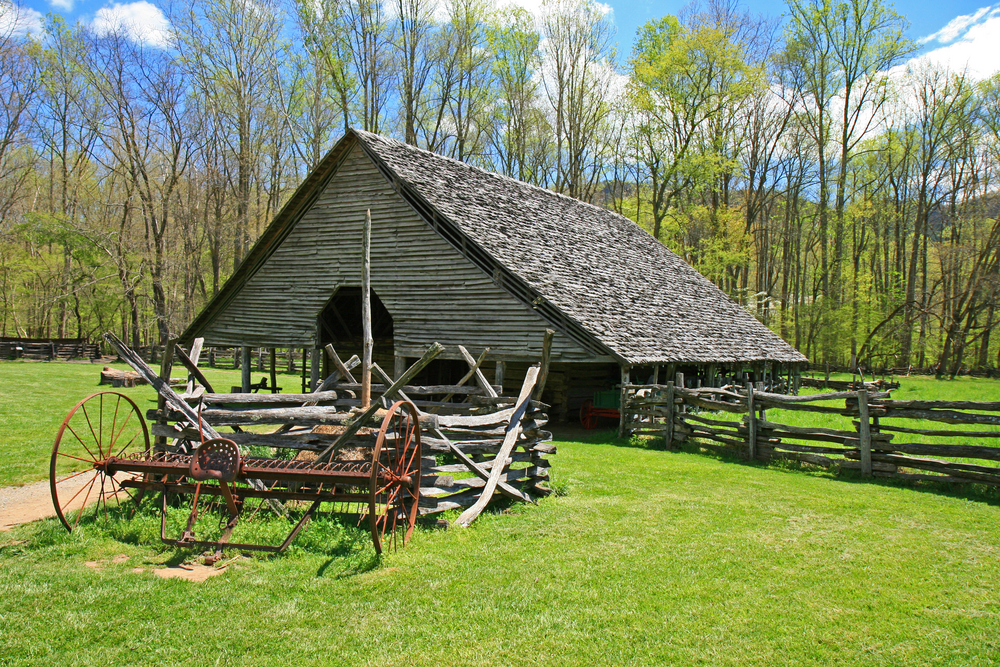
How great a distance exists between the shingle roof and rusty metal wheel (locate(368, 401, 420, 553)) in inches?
333

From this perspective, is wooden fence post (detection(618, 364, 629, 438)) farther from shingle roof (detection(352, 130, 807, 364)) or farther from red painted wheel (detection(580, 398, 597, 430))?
red painted wheel (detection(580, 398, 597, 430))

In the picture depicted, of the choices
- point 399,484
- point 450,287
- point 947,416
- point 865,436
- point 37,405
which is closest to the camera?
point 399,484

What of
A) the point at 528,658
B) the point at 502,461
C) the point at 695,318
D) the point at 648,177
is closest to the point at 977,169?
the point at 648,177

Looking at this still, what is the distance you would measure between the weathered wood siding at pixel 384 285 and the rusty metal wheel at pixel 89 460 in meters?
4.60

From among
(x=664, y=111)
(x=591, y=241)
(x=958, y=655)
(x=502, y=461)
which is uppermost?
(x=664, y=111)

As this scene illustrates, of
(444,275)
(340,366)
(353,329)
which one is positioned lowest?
(340,366)

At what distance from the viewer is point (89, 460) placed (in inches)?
318

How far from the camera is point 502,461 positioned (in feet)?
26.7

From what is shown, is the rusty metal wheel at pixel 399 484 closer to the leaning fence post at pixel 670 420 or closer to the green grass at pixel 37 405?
the green grass at pixel 37 405

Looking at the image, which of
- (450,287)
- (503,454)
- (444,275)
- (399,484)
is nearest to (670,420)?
(450,287)

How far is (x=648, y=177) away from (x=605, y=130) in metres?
4.19

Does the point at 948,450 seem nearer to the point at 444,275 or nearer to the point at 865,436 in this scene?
the point at 865,436

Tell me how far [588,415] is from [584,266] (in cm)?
461

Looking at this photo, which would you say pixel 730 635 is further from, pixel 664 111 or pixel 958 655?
pixel 664 111
